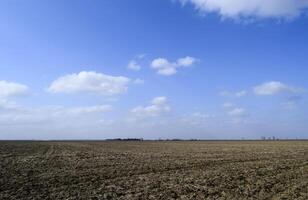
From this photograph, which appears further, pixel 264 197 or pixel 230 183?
pixel 230 183

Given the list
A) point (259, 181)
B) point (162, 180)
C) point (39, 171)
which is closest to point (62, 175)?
point (39, 171)

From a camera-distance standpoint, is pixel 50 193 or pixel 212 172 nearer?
pixel 50 193

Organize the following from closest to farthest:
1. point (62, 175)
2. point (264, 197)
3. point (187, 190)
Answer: point (264, 197) < point (187, 190) < point (62, 175)

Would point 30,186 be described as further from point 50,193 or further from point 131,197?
point 131,197

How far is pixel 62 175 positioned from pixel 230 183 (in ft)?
32.3

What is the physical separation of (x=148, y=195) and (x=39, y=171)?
40.4 feet

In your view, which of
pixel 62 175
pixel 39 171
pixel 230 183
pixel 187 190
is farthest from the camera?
pixel 39 171

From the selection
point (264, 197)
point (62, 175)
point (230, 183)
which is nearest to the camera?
point (264, 197)

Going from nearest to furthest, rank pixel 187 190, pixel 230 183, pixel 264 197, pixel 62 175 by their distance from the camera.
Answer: pixel 264 197
pixel 187 190
pixel 230 183
pixel 62 175

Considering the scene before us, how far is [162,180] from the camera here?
71.6 ft

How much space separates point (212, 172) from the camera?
25203 millimetres

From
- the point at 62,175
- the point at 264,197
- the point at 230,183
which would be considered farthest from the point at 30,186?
the point at 264,197

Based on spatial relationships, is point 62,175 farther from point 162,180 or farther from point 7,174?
point 162,180

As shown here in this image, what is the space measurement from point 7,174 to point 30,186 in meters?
6.28
